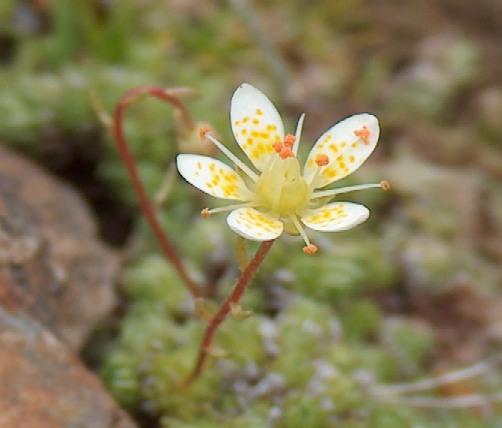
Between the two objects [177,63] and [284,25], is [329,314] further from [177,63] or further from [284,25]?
[284,25]

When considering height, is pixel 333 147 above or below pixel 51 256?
above

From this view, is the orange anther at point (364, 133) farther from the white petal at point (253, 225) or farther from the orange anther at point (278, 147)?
the white petal at point (253, 225)

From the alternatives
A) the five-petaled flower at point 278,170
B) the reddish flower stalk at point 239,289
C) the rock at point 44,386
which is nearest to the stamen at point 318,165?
the five-petaled flower at point 278,170

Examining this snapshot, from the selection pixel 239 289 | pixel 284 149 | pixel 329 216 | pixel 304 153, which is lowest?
pixel 304 153

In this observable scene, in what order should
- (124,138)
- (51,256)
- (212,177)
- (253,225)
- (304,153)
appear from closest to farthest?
(253,225) < (212,177) < (124,138) < (51,256) < (304,153)

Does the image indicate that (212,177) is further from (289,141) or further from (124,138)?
(124,138)

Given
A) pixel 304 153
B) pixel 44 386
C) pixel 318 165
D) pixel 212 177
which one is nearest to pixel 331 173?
pixel 318 165
